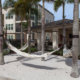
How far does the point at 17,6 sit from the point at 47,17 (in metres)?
23.5

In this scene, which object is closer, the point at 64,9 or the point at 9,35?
the point at 64,9

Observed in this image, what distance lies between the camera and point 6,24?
40.2 meters

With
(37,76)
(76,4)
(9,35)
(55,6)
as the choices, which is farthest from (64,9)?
(9,35)

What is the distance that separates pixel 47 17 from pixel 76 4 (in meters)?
32.7

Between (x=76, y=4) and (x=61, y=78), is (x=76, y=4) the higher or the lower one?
the higher one

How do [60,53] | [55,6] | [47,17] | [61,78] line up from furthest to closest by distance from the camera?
[47,17]
[55,6]
[60,53]
[61,78]

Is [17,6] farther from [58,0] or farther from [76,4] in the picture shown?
[76,4]

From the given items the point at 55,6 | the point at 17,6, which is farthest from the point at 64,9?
the point at 17,6

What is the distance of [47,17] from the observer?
1558 inches

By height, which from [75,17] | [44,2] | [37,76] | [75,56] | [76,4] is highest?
[44,2]

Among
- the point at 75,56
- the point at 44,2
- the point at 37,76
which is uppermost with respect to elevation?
the point at 44,2

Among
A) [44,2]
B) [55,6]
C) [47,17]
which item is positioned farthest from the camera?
[47,17]

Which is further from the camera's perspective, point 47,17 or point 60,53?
point 47,17

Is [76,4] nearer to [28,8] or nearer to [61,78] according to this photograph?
[61,78]
